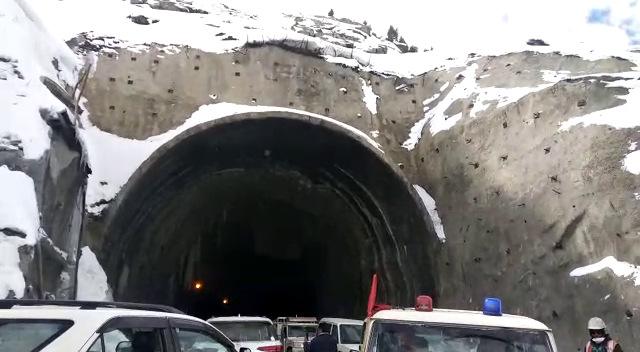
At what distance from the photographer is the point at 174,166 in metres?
17.9

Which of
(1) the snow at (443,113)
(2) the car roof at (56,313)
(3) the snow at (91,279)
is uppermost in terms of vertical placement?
(1) the snow at (443,113)

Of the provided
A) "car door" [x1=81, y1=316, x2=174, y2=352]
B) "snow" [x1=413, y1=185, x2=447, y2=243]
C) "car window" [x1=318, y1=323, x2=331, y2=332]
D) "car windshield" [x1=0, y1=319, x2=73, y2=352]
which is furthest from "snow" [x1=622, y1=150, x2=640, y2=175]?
"car windshield" [x1=0, y1=319, x2=73, y2=352]

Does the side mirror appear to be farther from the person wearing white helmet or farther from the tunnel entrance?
the tunnel entrance

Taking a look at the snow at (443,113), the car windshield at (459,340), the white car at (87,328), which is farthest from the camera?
the snow at (443,113)

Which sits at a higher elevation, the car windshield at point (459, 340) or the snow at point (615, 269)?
the snow at point (615, 269)

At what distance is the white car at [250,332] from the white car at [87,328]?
7099 millimetres

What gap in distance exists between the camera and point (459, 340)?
5449mm

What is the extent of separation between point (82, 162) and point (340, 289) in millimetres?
11582

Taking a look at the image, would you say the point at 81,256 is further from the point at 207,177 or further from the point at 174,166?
the point at 207,177

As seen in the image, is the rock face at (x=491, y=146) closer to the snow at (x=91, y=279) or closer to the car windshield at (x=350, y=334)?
the snow at (x=91, y=279)

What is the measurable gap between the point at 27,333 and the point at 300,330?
15.2 m

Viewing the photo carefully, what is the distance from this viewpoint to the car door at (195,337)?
472 centimetres

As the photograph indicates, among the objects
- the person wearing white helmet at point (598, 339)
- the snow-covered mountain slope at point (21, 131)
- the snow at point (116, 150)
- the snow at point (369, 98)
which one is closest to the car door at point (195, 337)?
the person wearing white helmet at point (598, 339)

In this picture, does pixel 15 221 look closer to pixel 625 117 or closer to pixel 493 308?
pixel 493 308
